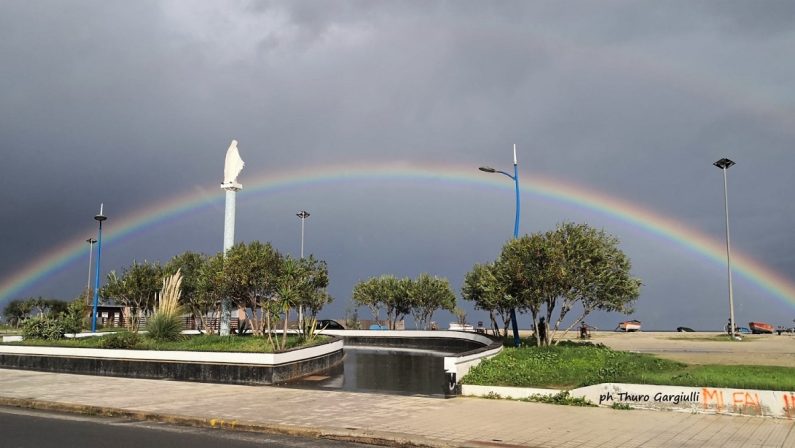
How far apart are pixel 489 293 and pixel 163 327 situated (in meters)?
14.3

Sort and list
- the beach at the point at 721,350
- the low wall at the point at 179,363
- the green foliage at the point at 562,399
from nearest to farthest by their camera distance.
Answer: the green foliage at the point at 562,399 < the low wall at the point at 179,363 < the beach at the point at 721,350

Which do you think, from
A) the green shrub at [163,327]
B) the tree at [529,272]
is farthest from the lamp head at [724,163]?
the green shrub at [163,327]

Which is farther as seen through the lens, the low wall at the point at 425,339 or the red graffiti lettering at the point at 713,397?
the low wall at the point at 425,339

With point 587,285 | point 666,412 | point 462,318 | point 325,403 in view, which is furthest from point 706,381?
Answer: point 462,318

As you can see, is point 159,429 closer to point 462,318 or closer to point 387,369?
point 387,369

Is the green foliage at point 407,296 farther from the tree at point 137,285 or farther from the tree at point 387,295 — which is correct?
the tree at point 137,285

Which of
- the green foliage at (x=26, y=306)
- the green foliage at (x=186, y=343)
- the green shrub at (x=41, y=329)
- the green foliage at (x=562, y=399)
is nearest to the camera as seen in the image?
the green foliage at (x=562, y=399)

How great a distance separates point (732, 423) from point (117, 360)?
19.6m

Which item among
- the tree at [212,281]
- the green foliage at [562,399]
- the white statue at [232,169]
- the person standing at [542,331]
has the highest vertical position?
the white statue at [232,169]

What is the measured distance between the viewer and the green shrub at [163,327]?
2658 centimetres

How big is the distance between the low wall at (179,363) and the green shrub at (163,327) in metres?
3.89

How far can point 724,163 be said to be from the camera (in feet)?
146

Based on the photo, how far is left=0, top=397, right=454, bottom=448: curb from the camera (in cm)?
1032

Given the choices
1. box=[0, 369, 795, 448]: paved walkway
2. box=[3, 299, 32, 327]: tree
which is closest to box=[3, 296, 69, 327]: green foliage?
box=[3, 299, 32, 327]: tree
